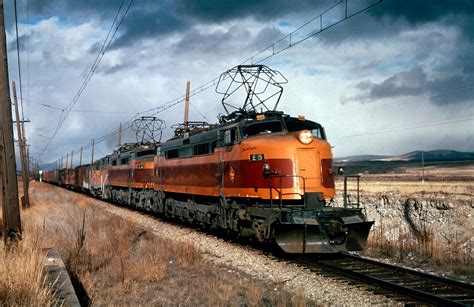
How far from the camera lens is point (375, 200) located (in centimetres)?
3222

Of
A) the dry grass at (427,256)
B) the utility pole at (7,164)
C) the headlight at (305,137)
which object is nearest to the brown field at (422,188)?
the dry grass at (427,256)

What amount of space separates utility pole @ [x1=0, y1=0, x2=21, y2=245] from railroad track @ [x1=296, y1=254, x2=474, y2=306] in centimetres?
686

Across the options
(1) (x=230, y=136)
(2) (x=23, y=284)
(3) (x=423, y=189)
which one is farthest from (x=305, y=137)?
(3) (x=423, y=189)

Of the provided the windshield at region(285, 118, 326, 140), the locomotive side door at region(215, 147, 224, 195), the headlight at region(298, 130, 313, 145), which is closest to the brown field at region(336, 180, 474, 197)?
the windshield at region(285, 118, 326, 140)

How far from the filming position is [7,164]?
33.9 ft

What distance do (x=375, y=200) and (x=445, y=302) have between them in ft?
84.2

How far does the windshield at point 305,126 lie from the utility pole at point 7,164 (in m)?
7.21

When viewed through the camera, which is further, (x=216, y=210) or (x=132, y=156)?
(x=132, y=156)

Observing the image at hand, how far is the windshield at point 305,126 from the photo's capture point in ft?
42.5

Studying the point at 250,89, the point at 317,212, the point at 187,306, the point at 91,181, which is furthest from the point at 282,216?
the point at 91,181

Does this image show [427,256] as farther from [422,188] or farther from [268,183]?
[422,188]

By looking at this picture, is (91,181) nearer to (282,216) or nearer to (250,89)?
(250,89)

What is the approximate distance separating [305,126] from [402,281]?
5.53 metres

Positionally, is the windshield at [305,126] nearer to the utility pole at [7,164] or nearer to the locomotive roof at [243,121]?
the locomotive roof at [243,121]
